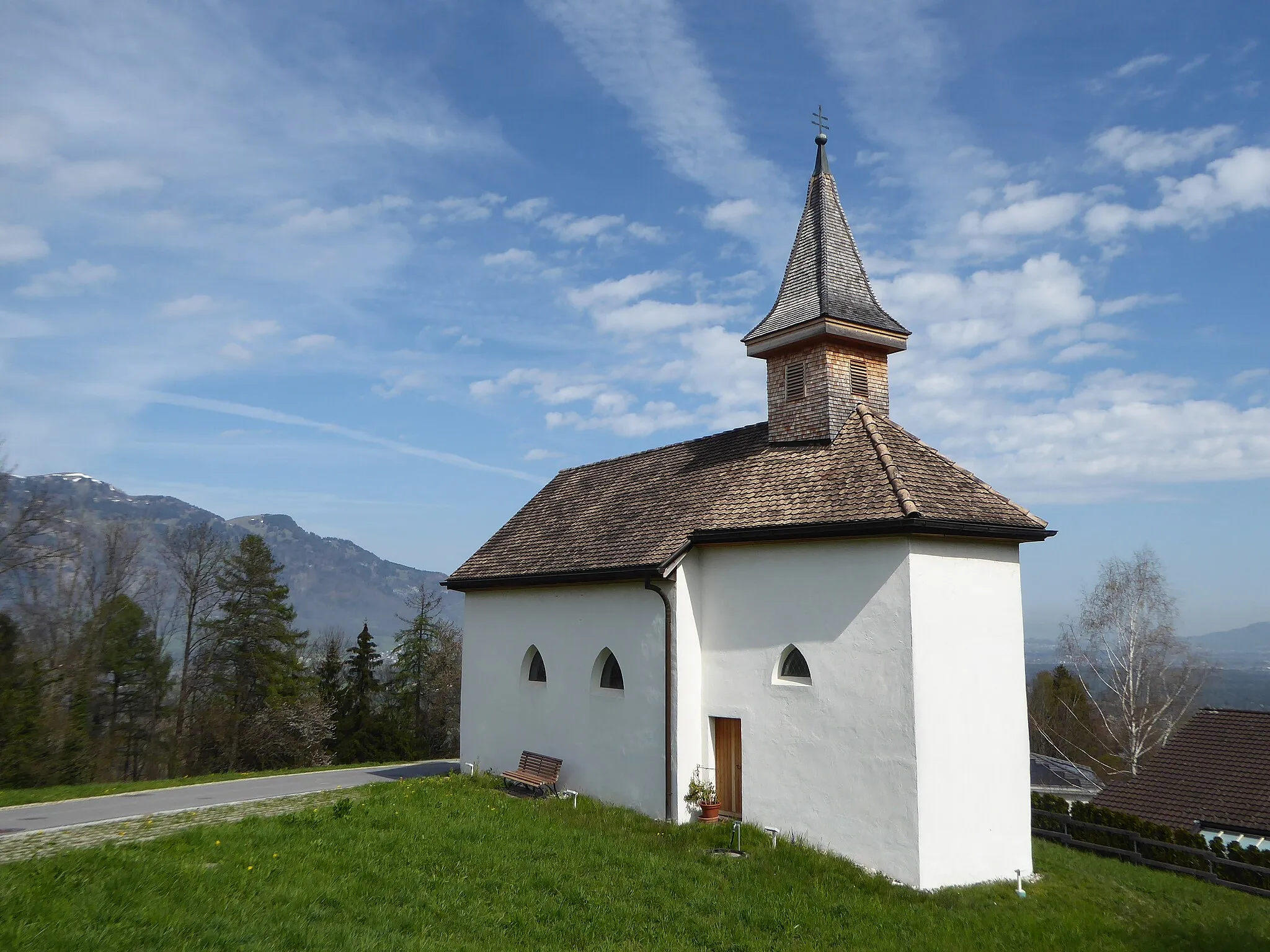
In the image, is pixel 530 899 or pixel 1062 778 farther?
pixel 1062 778

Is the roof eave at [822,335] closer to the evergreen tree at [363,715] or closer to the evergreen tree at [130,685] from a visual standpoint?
the evergreen tree at [363,715]

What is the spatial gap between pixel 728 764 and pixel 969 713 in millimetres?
4002

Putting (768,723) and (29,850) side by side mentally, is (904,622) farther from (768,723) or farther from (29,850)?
(29,850)

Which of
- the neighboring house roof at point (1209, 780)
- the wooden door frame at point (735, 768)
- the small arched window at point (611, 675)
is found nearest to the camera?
the wooden door frame at point (735, 768)

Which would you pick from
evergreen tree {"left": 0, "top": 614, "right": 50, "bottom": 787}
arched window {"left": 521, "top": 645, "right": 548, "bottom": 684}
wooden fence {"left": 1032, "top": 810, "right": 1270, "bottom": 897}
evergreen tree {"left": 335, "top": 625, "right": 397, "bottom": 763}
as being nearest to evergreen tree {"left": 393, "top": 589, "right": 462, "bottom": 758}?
evergreen tree {"left": 335, "top": 625, "right": 397, "bottom": 763}

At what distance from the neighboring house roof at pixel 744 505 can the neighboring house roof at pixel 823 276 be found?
6.46 feet

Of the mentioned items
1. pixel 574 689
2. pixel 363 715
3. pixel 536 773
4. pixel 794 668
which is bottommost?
pixel 363 715

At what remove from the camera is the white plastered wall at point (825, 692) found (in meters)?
11.6

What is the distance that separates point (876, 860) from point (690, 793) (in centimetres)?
327

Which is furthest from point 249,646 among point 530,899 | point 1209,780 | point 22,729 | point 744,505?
point 1209,780

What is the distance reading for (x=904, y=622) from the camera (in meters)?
11.7

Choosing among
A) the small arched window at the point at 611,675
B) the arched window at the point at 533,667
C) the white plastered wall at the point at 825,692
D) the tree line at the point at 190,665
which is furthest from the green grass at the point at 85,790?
the white plastered wall at the point at 825,692

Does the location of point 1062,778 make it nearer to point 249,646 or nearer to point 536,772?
point 536,772

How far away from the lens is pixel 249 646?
36.8 m
